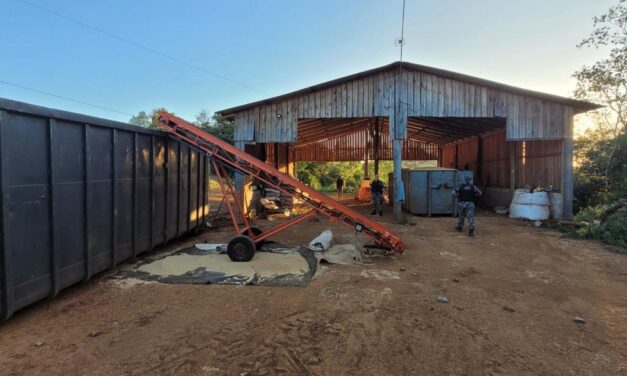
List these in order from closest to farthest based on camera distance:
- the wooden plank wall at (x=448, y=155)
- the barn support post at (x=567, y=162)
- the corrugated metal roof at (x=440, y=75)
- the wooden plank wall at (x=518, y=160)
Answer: the corrugated metal roof at (x=440, y=75) < the barn support post at (x=567, y=162) < the wooden plank wall at (x=518, y=160) < the wooden plank wall at (x=448, y=155)

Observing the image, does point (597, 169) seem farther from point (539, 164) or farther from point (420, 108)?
point (420, 108)

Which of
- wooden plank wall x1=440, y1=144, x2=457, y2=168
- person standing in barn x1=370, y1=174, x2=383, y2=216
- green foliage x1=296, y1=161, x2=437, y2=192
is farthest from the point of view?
green foliage x1=296, y1=161, x2=437, y2=192

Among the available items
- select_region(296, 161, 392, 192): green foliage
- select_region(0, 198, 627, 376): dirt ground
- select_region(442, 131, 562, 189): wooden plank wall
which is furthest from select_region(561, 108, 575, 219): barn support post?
select_region(296, 161, 392, 192): green foliage

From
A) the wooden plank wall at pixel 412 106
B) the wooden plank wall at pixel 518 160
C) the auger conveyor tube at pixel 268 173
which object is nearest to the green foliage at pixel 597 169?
the wooden plank wall at pixel 518 160

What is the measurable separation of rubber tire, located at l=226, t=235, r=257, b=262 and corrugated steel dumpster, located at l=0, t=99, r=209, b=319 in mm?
1700

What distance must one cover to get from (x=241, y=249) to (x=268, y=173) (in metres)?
1.67

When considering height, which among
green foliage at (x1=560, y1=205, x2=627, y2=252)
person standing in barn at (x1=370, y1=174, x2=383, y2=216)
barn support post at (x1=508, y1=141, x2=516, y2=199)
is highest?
barn support post at (x1=508, y1=141, x2=516, y2=199)

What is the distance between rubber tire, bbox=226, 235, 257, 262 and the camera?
703 centimetres

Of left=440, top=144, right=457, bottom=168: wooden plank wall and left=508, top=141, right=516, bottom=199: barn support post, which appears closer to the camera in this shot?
left=508, top=141, right=516, bottom=199: barn support post

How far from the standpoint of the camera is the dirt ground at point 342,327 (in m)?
3.44

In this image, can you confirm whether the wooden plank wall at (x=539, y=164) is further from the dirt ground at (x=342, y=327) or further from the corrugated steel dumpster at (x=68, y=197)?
the corrugated steel dumpster at (x=68, y=197)

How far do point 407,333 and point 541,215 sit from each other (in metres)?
12.2

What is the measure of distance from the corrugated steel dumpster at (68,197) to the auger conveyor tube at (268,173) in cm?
51

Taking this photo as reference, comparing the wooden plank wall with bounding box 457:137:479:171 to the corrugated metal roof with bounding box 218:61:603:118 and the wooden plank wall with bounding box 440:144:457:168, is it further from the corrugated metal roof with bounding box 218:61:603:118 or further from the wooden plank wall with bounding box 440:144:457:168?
the corrugated metal roof with bounding box 218:61:603:118
